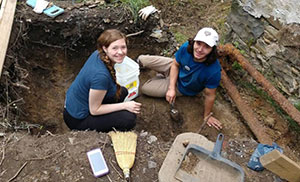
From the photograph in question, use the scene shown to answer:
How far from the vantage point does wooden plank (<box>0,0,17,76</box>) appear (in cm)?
281

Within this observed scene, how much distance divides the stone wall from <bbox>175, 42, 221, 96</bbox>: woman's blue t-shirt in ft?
2.63

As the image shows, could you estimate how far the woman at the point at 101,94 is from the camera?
2.23 meters

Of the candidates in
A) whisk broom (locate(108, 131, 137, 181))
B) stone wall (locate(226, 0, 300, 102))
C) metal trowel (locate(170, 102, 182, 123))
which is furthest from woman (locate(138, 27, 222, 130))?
whisk broom (locate(108, 131, 137, 181))

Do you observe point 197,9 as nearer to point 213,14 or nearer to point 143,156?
point 213,14

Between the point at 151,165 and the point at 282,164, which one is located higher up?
the point at 282,164

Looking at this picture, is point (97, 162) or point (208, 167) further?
point (97, 162)

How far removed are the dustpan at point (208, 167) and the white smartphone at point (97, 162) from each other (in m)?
0.59

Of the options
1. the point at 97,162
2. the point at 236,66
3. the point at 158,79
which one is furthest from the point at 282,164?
the point at 236,66

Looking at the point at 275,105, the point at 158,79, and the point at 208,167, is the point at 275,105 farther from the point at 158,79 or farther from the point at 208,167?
the point at 208,167

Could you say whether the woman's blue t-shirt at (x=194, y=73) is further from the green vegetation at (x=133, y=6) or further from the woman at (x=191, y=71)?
the green vegetation at (x=133, y=6)

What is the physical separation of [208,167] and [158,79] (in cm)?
173

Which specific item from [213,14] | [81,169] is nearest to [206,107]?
[81,169]

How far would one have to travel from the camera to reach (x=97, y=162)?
2062mm

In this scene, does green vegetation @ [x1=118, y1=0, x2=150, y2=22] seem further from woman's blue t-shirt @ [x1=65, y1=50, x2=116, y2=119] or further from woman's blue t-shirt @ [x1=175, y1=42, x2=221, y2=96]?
woman's blue t-shirt @ [x1=65, y1=50, x2=116, y2=119]
